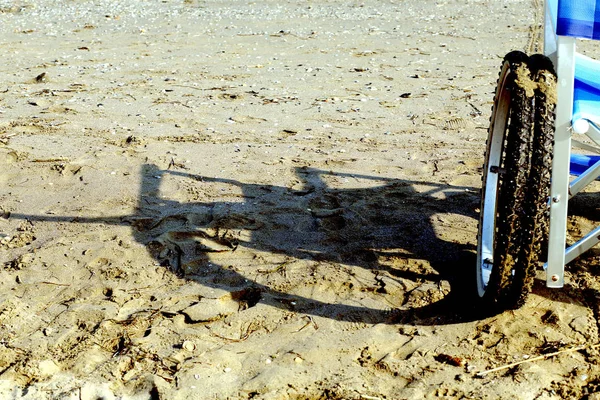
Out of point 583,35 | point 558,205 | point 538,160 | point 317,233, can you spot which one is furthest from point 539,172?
point 317,233

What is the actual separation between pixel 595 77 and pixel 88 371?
2.32 metres

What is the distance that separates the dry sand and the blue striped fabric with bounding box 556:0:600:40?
1.17 m

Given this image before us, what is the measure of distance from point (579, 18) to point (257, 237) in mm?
1913

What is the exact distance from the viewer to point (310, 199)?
4.21 metres

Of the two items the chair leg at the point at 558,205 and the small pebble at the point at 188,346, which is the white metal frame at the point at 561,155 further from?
the small pebble at the point at 188,346

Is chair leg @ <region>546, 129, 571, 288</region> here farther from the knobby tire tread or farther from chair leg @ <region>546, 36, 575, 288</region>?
the knobby tire tread

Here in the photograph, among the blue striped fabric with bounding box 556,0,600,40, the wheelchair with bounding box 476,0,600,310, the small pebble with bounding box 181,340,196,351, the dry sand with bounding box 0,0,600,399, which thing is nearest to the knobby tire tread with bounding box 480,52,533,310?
the wheelchair with bounding box 476,0,600,310

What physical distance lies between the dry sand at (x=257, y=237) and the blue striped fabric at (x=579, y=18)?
3.84 feet

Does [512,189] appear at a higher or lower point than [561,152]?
lower

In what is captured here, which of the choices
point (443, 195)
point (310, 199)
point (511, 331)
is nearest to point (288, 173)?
point (310, 199)

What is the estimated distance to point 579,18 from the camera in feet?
7.95

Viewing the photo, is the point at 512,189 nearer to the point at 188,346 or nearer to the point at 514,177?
the point at 514,177

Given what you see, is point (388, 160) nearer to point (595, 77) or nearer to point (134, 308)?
point (595, 77)

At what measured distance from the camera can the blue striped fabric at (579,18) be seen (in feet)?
7.91
